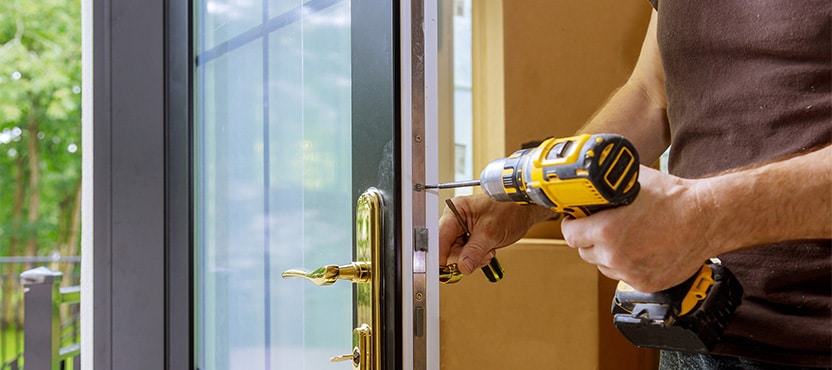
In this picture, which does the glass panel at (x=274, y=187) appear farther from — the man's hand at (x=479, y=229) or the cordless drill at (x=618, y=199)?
the cordless drill at (x=618, y=199)

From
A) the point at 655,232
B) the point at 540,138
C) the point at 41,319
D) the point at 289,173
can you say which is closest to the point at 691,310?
the point at 655,232

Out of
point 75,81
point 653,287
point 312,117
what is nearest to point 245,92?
point 312,117

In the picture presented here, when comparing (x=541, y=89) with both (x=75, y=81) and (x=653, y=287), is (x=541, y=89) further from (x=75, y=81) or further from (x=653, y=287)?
(x=75, y=81)

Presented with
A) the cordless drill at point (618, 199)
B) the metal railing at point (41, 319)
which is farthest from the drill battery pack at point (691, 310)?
the metal railing at point (41, 319)

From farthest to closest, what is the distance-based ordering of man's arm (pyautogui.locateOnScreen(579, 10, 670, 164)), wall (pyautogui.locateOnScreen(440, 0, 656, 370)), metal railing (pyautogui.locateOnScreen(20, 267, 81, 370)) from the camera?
1. metal railing (pyautogui.locateOnScreen(20, 267, 81, 370))
2. wall (pyautogui.locateOnScreen(440, 0, 656, 370))
3. man's arm (pyautogui.locateOnScreen(579, 10, 670, 164))

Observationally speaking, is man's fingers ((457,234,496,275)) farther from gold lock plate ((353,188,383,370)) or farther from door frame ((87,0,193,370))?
door frame ((87,0,193,370))

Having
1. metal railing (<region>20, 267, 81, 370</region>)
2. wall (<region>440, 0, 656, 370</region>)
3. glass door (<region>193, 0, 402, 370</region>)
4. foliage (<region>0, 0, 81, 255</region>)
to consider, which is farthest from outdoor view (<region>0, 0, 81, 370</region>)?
wall (<region>440, 0, 656, 370</region>)

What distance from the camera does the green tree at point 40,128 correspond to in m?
6.35

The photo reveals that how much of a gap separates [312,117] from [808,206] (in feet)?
2.28

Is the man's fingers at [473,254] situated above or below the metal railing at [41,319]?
above

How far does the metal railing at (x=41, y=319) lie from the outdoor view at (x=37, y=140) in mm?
4120

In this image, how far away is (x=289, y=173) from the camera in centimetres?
110

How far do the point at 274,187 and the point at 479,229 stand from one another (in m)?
0.49

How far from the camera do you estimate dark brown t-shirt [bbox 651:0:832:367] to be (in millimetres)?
607
